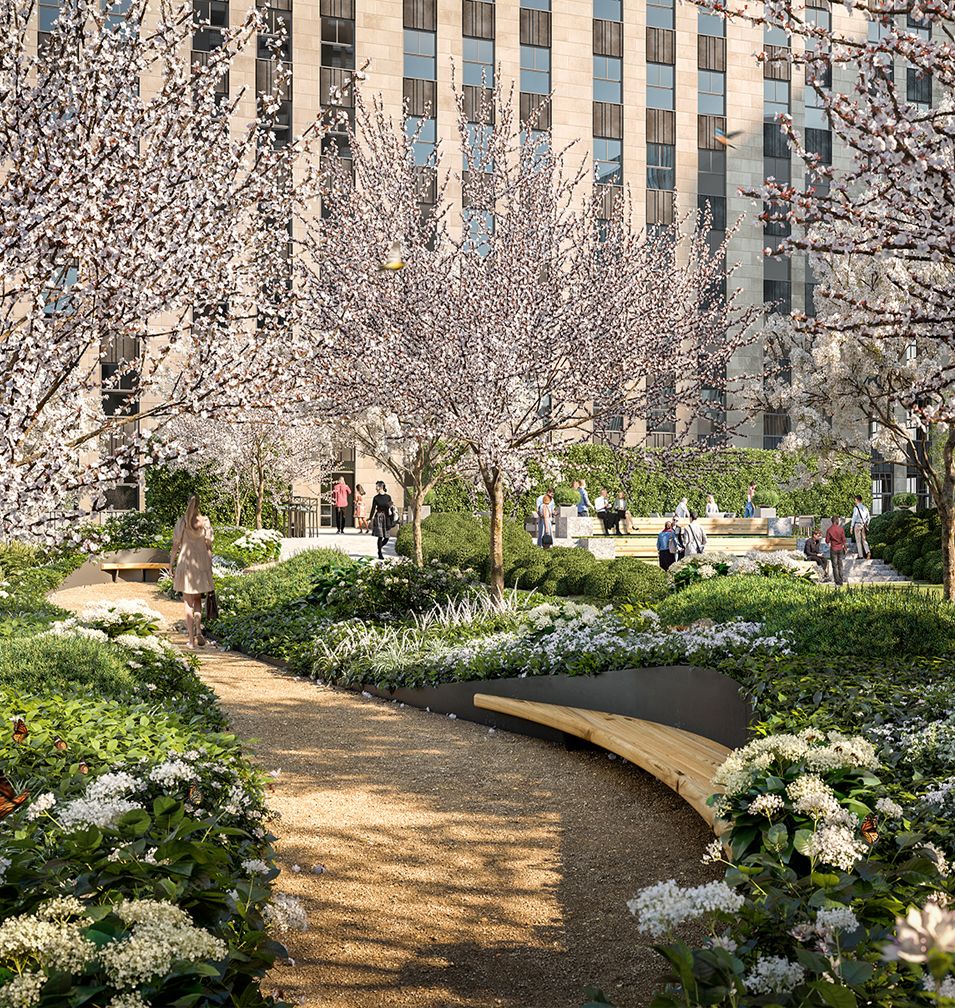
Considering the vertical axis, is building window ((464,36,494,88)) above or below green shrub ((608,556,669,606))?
above

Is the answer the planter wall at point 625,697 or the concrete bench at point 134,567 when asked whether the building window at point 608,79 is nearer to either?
the concrete bench at point 134,567

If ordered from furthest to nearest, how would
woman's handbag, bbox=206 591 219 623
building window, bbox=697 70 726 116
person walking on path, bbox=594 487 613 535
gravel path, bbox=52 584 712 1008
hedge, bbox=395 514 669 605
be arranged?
building window, bbox=697 70 726 116, person walking on path, bbox=594 487 613 535, hedge, bbox=395 514 669 605, woman's handbag, bbox=206 591 219 623, gravel path, bbox=52 584 712 1008

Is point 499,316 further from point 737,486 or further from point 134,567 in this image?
point 737,486

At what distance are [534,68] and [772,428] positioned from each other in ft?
57.0

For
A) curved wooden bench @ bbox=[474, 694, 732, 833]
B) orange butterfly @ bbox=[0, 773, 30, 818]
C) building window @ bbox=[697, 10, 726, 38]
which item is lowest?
curved wooden bench @ bbox=[474, 694, 732, 833]

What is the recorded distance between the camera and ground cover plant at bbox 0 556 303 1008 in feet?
7.97

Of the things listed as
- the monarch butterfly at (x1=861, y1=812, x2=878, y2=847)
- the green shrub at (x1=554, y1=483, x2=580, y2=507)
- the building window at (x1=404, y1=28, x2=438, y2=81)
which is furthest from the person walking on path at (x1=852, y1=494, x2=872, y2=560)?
the building window at (x1=404, y1=28, x2=438, y2=81)

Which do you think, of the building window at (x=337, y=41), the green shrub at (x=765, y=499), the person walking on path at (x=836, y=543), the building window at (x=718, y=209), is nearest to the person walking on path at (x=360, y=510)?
the green shrub at (x=765, y=499)

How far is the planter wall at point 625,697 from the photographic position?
A: 6.77 metres

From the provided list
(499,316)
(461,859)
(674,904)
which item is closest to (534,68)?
(499,316)

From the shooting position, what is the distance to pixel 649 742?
6.50 metres

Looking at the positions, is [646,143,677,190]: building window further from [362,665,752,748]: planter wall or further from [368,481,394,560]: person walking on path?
[362,665,752,748]: planter wall

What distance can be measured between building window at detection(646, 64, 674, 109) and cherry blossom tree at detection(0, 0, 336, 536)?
127 feet

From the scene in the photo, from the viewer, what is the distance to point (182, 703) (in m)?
6.92
